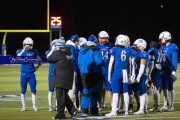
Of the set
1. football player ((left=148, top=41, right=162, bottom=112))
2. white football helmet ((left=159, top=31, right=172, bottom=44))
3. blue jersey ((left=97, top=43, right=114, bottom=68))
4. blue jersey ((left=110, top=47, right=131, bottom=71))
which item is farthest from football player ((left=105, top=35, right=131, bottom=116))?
white football helmet ((left=159, top=31, right=172, bottom=44))

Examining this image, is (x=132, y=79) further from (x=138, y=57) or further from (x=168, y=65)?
(x=168, y=65)

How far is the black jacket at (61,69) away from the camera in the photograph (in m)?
11.9

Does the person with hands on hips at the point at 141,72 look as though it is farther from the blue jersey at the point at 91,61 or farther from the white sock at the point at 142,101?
the blue jersey at the point at 91,61

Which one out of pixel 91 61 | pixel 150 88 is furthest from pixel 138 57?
pixel 91 61

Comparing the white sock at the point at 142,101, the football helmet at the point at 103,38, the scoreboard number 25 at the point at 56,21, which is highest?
the scoreboard number 25 at the point at 56,21

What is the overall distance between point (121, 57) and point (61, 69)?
4.50 feet

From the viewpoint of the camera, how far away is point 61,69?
12.0 m

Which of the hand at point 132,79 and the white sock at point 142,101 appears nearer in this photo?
the hand at point 132,79

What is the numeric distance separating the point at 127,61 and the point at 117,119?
1345 mm

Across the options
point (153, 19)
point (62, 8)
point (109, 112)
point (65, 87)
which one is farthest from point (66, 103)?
point (153, 19)

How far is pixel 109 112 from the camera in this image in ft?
43.9

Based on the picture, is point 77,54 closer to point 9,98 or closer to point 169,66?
point 169,66

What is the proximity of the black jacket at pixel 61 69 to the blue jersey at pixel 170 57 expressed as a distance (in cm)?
272

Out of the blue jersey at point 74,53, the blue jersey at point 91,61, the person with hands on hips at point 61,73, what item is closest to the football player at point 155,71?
the blue jersey at point 91,61
